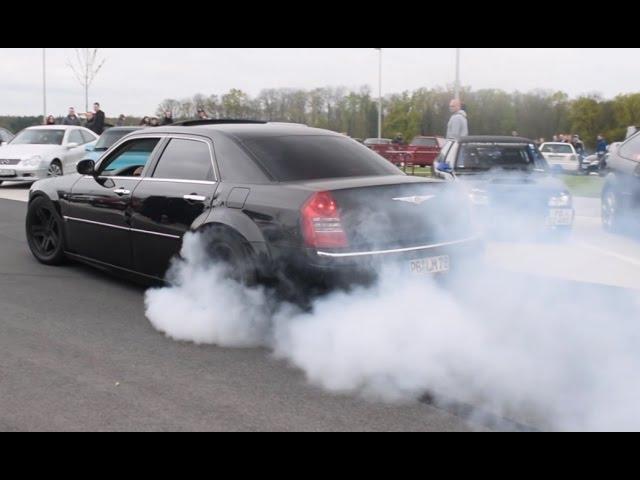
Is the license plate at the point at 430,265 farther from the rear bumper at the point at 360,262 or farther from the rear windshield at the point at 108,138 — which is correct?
the rear windshield at the point at 108,138

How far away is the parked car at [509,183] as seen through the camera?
7.10 m

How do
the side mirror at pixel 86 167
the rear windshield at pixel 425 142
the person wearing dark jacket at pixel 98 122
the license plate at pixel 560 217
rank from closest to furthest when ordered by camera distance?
the side mirror at pixel 86 167, the license plate at pixel 560 217, the person wearing dark jacket at pixel 98 122, the rear windshield at pixel 425 142

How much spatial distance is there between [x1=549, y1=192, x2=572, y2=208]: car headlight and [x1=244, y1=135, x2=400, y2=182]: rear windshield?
311 cm

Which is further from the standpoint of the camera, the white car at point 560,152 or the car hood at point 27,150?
the white car at point 560,152

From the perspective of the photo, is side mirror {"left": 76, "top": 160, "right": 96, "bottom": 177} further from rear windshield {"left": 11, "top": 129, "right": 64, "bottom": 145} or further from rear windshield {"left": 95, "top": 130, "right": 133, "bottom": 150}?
rear windshield {"left": 11, "top": 129, "right": 64, "bottom": 145}

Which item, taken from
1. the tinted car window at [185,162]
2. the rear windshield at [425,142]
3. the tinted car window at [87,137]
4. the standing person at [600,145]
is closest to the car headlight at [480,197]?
the tinted car window at [185,162]

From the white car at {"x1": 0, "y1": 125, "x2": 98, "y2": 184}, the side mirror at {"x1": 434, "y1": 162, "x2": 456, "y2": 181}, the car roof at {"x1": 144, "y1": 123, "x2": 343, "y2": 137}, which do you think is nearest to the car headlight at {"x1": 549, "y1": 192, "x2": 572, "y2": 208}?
the side mirror at {"x1": 434, "y1": 162, "x2": 456, "y2": 181}

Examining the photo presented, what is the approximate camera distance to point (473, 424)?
3229 millimetres

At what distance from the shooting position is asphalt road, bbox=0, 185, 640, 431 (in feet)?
10.8

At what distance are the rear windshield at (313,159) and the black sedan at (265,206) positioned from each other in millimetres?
11
